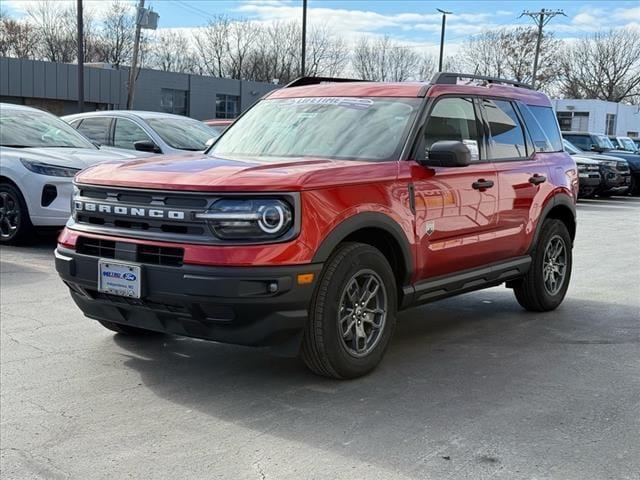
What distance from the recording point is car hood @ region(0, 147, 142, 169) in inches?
372

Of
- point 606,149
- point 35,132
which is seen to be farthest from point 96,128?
point 606,149

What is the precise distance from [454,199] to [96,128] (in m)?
8.29

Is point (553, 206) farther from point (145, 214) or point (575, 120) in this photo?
point (575, 120)

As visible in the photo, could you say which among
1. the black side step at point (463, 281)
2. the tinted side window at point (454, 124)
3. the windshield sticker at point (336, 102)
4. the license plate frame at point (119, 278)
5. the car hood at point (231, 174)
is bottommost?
the black side step at point (463, 281)

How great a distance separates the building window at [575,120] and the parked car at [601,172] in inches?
1896

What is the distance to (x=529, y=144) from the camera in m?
6.52

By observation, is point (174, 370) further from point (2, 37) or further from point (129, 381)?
point (2, 37)

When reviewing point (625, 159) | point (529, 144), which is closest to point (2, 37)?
point (625, 159)

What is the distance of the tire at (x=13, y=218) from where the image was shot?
31.1 feet

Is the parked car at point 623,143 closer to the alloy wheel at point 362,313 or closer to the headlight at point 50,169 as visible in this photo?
the headlight at point 50,169

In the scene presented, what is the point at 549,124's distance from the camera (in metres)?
6.95

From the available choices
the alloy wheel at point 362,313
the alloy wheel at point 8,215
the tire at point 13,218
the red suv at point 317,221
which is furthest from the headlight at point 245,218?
the alloy wheel at point 8,215

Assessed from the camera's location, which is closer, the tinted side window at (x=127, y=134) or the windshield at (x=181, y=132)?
the windshield at (x=181, y=132)

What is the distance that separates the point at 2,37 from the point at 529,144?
7294cm
